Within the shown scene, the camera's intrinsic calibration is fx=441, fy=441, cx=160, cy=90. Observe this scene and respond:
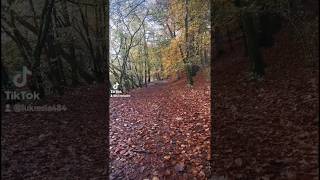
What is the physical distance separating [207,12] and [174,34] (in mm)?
560

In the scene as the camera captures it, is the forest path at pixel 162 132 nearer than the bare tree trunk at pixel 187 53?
Yes

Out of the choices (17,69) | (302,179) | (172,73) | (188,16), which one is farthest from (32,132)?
(302,179)

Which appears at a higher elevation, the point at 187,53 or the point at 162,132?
the point at 187,53

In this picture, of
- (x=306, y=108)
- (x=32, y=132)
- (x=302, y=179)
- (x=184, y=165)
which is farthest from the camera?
(x=32, y=132)

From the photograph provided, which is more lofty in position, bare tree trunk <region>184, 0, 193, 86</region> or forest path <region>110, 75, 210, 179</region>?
bare tree trunk <region>184, 0, 193, 86</region>

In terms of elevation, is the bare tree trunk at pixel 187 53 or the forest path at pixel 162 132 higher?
the bare tree trunk at pixel 187 53

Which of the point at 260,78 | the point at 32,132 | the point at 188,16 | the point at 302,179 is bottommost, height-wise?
the point at 302,179

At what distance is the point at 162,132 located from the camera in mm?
6344

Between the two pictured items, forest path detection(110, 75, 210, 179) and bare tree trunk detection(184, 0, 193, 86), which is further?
bare tree trunk detection(184, 0, 193, 86)

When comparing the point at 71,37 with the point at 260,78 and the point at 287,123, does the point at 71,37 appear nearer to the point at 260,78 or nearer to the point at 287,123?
the point at 260,78

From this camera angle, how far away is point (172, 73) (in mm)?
6312

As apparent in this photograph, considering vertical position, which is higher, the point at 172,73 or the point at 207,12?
the point at 207,12

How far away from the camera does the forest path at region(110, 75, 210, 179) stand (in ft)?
19.8

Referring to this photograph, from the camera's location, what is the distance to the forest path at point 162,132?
238 inches
